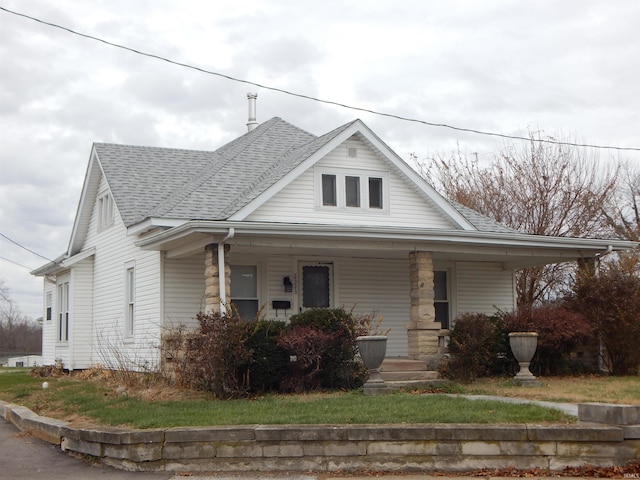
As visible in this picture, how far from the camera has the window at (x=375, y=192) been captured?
1816 cm

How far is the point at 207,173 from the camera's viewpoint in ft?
64.7

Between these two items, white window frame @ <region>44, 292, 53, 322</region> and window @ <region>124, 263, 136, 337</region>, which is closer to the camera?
window @ <region>124, 263, 136, 337</region>

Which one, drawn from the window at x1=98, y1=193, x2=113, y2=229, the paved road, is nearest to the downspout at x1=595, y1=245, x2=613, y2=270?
the window at x1=98, y1=193, x2=113, y2=229

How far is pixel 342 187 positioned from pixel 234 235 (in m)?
4.08

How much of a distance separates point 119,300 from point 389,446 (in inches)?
490

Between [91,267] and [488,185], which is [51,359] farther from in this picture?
[488,185]

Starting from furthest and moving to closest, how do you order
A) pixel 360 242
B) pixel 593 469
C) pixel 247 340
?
pixel 360 242 < pixel 247 340 < pixel 593 469

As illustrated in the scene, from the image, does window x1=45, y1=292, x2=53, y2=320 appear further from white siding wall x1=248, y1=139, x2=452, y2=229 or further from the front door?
white siding wall x1=248, y1=139, x2=452, y2=229

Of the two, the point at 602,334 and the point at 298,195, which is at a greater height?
the point at 298,195

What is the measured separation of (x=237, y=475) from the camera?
8.73 metres

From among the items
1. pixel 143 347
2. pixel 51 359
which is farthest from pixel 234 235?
pixel 51 359

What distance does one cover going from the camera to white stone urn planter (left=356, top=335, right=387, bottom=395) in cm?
1305

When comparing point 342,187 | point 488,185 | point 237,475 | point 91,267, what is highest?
point 488,185

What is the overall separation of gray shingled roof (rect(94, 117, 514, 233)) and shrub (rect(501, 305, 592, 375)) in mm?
3231
